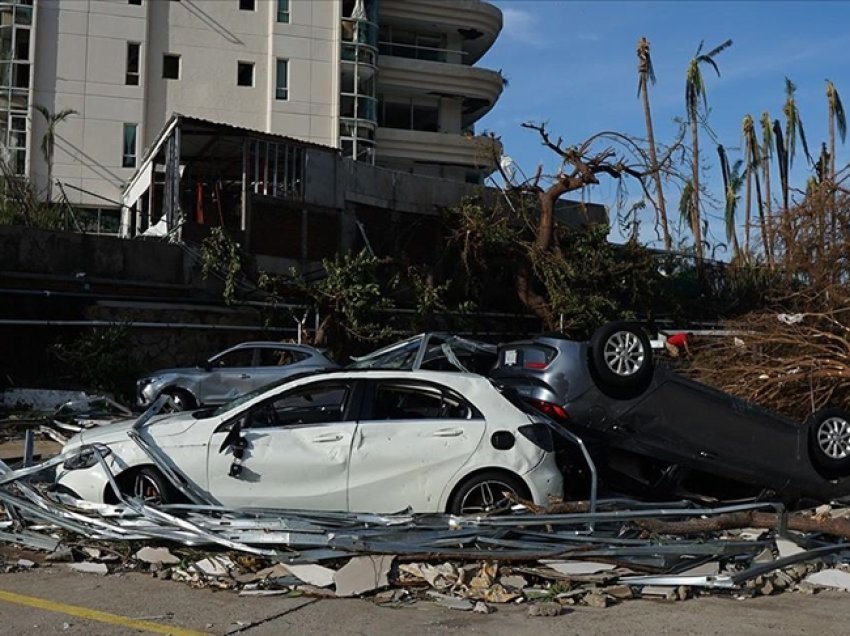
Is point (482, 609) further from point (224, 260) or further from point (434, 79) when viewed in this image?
point (434, 79)

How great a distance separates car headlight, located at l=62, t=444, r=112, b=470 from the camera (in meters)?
8.47

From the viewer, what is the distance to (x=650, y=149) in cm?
2270

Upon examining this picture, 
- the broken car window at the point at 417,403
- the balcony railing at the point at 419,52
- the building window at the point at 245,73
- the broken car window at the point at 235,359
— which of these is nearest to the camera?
the broken car window at the point at 417,403

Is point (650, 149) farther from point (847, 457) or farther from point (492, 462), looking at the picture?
point (492, 462)

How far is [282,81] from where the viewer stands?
1596 inches

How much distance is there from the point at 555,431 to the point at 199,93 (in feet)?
111

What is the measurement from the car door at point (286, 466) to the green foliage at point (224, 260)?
11887mm

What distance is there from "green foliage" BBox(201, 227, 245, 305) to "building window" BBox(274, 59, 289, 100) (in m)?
21.3

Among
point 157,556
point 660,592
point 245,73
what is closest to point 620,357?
point 660,592

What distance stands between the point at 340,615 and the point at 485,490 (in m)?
2.12

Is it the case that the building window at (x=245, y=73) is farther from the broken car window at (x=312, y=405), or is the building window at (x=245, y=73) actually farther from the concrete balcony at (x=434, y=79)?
the broken car window at (x=312, y=405)

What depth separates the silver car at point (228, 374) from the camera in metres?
16.2

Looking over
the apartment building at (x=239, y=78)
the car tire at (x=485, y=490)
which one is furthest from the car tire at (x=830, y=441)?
the apartment building at (x=239, y=78)

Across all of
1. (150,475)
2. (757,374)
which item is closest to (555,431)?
(150,475)
